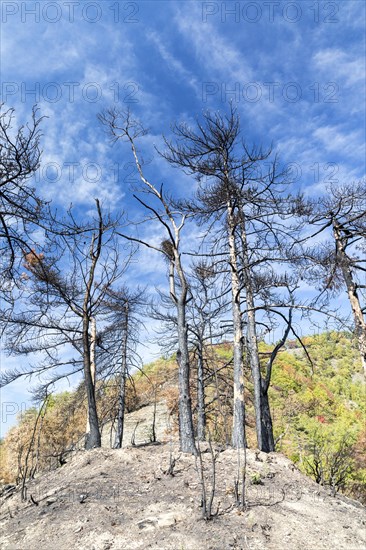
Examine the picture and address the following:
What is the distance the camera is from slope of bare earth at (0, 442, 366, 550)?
3.37 metres

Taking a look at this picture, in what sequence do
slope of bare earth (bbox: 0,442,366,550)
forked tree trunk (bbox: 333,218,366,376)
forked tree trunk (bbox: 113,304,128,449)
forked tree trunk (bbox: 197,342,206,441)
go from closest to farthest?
slope of bare earth (bbox: 0,442,366,550), forked tree trunk (bbox: 333,218,366,376), forked tree trunk (bbox: 197,342,206,441), forked tree trunk (bbox: 113,304,128,449)

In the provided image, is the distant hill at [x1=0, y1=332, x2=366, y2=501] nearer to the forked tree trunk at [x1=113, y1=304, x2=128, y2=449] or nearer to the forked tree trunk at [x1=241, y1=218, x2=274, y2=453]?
the forked tree trunk at [x1=113, y1=304, x2=128, y2=449]

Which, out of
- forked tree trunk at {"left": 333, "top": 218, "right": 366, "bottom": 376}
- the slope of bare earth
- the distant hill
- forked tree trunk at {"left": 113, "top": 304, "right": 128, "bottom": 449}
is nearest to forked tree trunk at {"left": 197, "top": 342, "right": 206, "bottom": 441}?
the distant hill

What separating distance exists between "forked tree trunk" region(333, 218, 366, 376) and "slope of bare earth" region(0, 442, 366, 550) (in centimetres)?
321

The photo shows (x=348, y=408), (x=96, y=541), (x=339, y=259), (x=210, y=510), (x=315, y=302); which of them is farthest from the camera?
(x=348, y=408)

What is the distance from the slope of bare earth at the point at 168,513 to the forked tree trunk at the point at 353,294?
321 centimetres

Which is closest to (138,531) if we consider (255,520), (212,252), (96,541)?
(96,541)

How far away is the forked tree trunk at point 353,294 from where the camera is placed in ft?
Answer: 25.3

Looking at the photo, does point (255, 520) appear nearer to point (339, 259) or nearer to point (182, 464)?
point (182, 464)

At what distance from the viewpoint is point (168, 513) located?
12.7 feet

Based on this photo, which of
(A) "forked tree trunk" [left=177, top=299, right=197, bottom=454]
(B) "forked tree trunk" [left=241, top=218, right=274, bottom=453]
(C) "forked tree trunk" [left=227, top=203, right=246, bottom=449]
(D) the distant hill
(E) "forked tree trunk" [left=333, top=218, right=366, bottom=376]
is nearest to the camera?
(A) "forked tree trunk" [left=177, top=299, right=197, bottom=454]

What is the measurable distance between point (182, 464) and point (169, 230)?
4.84 m

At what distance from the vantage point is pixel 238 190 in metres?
8.90

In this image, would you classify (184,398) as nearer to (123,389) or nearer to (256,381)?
(256,381)
